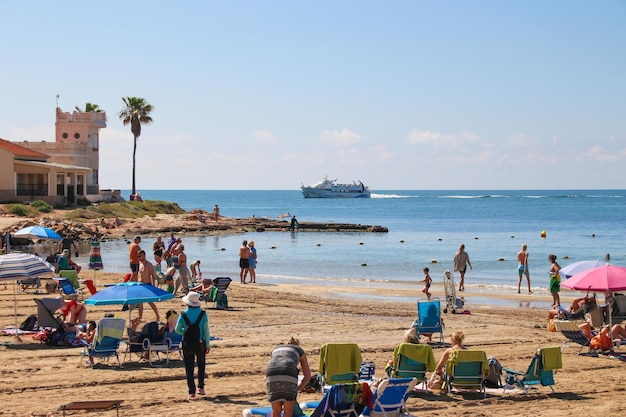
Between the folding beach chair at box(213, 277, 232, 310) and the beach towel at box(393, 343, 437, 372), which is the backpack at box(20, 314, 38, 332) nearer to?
the folding beach chair at box(213, 277, 232, 310)

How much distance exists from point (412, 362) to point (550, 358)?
77.4 inches

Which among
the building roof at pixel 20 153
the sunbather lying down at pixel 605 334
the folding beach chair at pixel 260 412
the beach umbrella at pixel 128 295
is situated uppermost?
the building roof at pixel 20 153

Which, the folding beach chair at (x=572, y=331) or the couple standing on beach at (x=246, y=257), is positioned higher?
the couple standing on beach at (x=246, y=257)

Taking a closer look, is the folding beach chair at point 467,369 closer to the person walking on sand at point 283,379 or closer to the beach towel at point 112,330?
the person walking on sand at point 283,379

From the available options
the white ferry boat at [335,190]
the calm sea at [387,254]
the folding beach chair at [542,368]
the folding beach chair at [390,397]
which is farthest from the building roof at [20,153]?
the white ferry boat at [335,190]

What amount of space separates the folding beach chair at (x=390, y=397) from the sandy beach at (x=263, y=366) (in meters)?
0.88

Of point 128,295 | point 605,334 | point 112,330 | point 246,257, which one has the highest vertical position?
point 128,295

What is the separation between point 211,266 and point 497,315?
18327 mm

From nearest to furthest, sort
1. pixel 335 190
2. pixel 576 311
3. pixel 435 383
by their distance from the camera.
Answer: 1. pixel 435 383
2. pixel 576 311
3. pixel 335 190

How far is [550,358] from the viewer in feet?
37.8

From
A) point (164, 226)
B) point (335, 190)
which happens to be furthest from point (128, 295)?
point (335, 190)

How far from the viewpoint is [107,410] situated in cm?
1036

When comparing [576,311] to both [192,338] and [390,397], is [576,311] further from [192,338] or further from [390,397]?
[192,338]

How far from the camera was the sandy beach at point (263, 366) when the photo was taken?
1084cm
